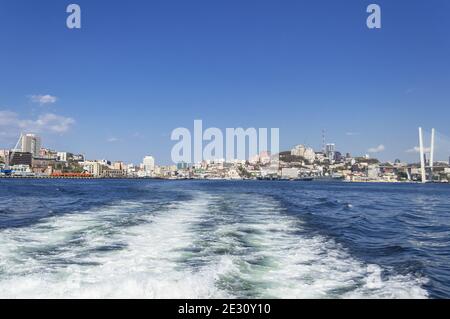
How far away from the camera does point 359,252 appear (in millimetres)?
11398

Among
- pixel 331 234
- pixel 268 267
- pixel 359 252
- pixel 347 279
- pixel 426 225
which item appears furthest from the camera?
pixel 426 225

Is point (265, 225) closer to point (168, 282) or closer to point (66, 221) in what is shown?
point (66, 221)

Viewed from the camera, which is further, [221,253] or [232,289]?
[221,253]

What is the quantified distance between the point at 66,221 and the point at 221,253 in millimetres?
9131

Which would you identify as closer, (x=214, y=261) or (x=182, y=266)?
(x=182, y=266)

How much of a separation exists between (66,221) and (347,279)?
40.3 feet

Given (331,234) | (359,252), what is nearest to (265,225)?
(331,234)
